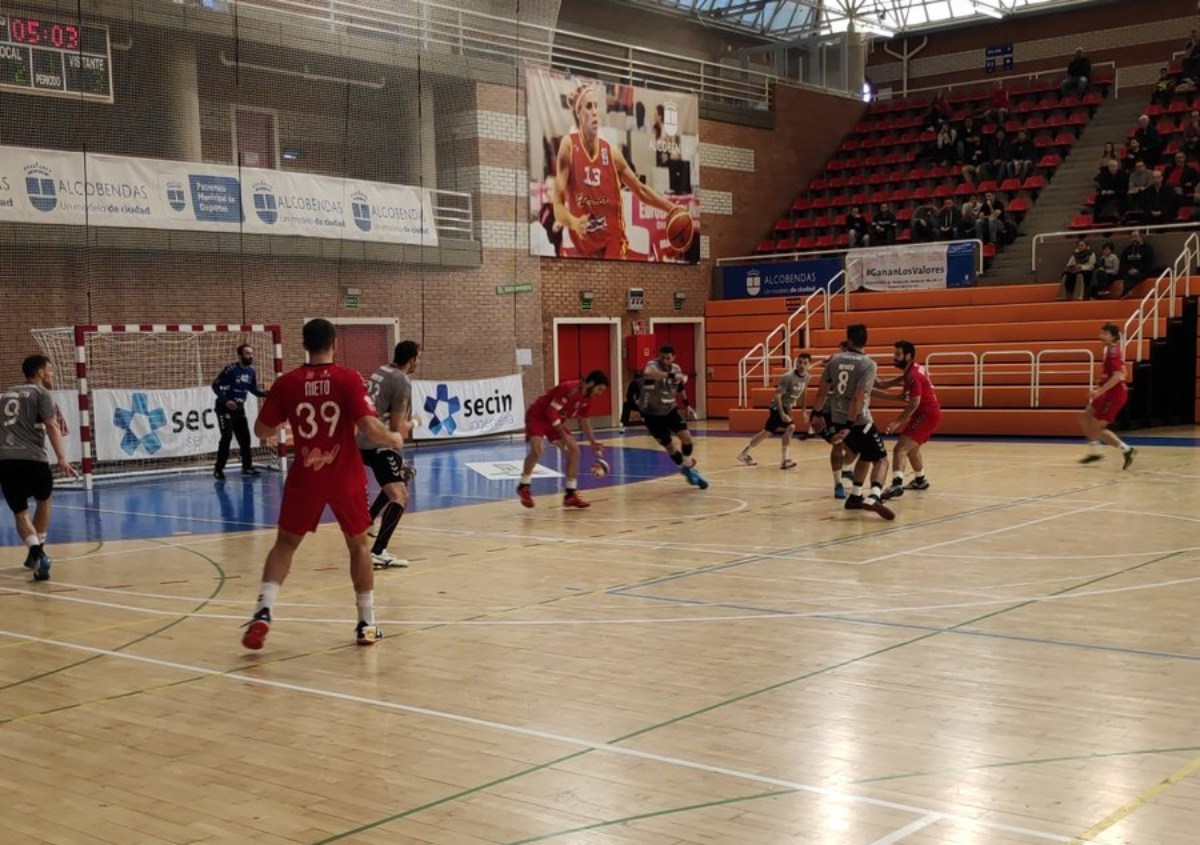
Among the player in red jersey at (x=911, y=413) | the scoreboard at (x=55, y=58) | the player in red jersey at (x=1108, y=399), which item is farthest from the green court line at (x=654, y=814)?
the scoreboard at (x=55, y=58)

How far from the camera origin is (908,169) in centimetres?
3309

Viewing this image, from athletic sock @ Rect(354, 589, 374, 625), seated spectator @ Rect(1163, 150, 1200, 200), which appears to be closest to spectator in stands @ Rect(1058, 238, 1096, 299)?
seated spectator @ Rect(1163, 150, 1200, 200)

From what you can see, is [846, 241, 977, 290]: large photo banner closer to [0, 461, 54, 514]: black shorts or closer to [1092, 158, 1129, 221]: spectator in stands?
[1092, 158, 1129, 221]: spectator in stands

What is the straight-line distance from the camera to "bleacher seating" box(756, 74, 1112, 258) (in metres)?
31.0

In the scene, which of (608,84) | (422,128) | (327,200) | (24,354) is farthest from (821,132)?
(24,354)

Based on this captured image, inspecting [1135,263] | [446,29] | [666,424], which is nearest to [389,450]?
[666,424]

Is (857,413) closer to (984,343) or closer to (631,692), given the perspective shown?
(631,692)

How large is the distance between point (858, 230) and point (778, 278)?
7.26ft

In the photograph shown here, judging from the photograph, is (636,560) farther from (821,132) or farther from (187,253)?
(821,132)

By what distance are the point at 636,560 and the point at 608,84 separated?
18893 millimetres

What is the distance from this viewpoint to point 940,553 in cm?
1077

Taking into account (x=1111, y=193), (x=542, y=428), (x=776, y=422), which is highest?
(x=1111, y=193)

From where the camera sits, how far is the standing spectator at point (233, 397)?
1886 centimetres

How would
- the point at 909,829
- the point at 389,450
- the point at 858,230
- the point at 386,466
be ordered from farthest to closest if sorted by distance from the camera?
1. the point at 858,230
2. the point at 389,450
3. the point at 386,466
4. the point at 909,829
